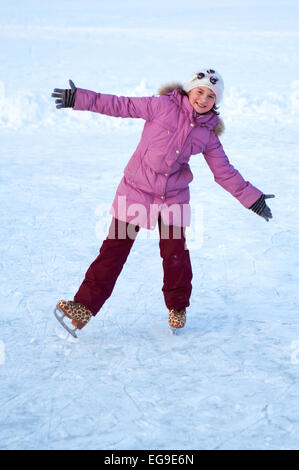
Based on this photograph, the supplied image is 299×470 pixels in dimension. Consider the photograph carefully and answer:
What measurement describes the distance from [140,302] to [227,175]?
876 mm

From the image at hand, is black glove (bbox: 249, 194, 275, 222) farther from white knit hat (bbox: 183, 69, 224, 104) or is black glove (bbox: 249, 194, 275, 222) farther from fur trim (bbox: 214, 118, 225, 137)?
white knit hat (bbox: 183, 69, 224, 104)

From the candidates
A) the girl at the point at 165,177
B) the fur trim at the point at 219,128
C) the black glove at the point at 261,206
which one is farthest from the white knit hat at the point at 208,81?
the black glove at the point at 261,206

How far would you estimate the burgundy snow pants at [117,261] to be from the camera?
2.85m

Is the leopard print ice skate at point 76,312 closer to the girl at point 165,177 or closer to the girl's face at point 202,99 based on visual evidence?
the girl at point 165,177

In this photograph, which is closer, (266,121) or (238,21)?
(266,121)

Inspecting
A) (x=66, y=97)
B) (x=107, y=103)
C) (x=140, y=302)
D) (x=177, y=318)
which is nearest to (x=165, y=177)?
(x=107, y=103)

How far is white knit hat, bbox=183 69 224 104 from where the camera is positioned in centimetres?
269

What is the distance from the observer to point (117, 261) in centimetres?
286

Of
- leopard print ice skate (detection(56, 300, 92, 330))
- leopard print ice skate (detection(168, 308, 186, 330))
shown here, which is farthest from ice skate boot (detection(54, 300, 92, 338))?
leopard print ice skate (detection(168, 308, 186, 330))

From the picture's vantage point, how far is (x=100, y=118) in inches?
310

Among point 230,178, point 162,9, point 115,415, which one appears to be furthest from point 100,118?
point 162,9

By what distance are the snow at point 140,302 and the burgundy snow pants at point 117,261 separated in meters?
0.21

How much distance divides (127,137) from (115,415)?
5.29 metres

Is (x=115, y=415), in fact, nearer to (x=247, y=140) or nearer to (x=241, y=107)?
(x=247, y=140)
